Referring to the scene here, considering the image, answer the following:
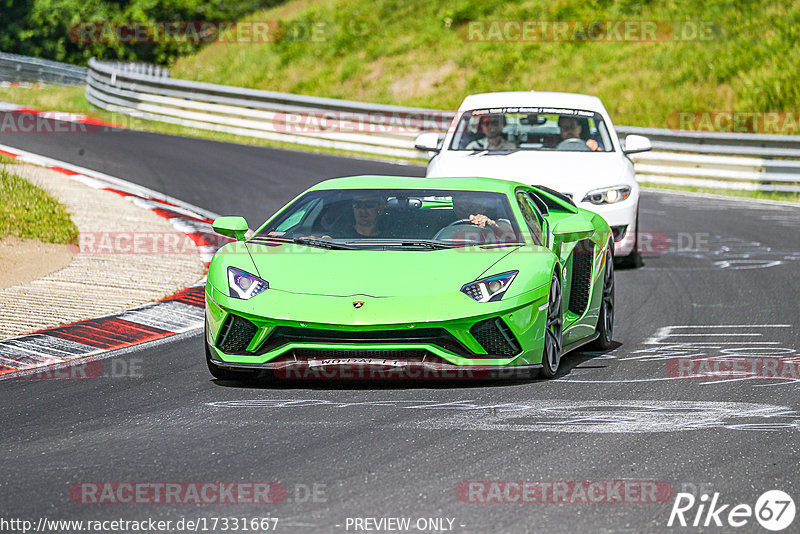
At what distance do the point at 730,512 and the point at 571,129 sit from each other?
8821mm

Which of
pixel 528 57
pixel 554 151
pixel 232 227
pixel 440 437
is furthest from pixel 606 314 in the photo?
pixel 528 57

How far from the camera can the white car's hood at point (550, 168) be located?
1184 cm

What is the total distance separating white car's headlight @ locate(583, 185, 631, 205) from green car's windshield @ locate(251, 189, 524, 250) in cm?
394

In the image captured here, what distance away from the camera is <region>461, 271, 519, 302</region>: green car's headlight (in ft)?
22.4

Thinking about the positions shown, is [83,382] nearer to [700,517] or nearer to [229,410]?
[229,410]

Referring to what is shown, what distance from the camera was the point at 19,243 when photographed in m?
12.4

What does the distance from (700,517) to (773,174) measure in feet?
57.1

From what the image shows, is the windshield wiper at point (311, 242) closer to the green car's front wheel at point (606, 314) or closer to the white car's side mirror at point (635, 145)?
the green car's front wheel at point (606, 314)

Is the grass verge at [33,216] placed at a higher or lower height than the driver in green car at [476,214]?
lower

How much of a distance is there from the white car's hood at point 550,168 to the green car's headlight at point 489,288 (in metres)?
4.87

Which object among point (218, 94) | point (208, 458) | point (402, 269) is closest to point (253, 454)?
point (208, 458)

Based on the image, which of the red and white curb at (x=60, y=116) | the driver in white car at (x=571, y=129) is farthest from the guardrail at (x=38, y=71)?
the driver in white car at (x=571, y=129)

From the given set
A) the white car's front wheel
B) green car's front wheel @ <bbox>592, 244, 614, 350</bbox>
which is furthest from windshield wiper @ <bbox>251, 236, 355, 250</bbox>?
the white car's front wheel

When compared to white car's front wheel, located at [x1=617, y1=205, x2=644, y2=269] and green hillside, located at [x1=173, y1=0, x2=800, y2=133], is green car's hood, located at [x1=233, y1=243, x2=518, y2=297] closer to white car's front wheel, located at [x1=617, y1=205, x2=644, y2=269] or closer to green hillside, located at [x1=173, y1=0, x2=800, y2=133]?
white car's front wheel, located at [x1=617, y1=205, x2=644, y2=269]
